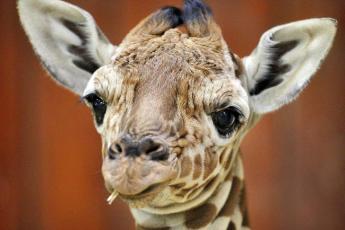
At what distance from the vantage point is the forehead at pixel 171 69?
136 cm


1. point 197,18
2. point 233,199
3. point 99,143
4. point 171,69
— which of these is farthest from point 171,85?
point 99,143

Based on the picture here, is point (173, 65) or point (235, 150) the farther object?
point (235, 150)

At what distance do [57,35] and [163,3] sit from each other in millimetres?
962

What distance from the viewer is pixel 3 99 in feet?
8.61

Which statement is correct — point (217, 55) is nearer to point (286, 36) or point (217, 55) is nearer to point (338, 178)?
point (286, 36)

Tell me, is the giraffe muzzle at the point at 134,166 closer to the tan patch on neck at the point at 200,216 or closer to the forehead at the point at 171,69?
the forehead at the point at 171,69

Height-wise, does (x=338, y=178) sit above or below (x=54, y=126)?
below

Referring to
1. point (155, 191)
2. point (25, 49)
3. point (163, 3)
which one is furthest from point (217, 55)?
point (25, 49)

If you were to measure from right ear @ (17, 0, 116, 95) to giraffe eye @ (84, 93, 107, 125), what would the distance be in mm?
173

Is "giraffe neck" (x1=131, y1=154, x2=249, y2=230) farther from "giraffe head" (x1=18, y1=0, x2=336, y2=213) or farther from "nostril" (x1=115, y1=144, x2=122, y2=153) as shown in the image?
"nostril" (x1=115, y1=144, x2=122, y2=153)

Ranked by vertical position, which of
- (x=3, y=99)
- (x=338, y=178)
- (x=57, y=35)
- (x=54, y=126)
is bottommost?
(x=338, y=178)

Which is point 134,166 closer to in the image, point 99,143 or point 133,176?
point 133,176

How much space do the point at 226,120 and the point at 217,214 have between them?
9.9 inches

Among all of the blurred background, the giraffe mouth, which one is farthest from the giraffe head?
the blurred background
